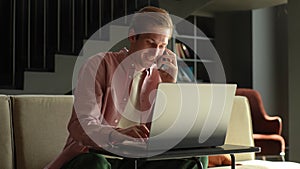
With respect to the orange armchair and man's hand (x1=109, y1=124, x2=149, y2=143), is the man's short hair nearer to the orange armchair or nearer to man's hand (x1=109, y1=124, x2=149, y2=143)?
man's hand (x1=109, y1=124, x2=149, y2=143)

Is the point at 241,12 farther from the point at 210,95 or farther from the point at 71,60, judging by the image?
the point at 210,95

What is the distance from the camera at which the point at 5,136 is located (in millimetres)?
2256

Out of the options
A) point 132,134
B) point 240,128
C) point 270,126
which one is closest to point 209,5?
point 270,126

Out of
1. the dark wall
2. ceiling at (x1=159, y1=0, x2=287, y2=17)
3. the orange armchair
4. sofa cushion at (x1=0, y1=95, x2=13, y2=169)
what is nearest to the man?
sofa cushion at (x1=0, y1=95, x2=13, y2=169)

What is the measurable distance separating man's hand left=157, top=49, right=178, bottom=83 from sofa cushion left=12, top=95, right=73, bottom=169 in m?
0.75

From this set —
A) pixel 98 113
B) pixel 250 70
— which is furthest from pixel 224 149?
pixel 250 70

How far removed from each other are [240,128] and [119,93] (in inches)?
55.7

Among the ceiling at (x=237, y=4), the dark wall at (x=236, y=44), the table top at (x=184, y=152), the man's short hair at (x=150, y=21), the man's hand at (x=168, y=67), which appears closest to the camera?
the table top at (x=184, y=152)

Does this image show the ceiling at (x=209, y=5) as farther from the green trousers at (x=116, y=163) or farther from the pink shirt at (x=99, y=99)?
the green trousers at (x=116, y=163)

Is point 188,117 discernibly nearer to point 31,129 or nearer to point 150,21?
point 150,21

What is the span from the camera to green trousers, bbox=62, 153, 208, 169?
1.57 meters

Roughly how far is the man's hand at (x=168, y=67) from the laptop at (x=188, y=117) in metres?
0.32

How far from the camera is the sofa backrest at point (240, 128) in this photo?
9.93 ft

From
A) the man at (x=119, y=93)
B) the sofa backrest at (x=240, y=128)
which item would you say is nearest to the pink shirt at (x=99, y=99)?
the man at (x=119, y=93)
